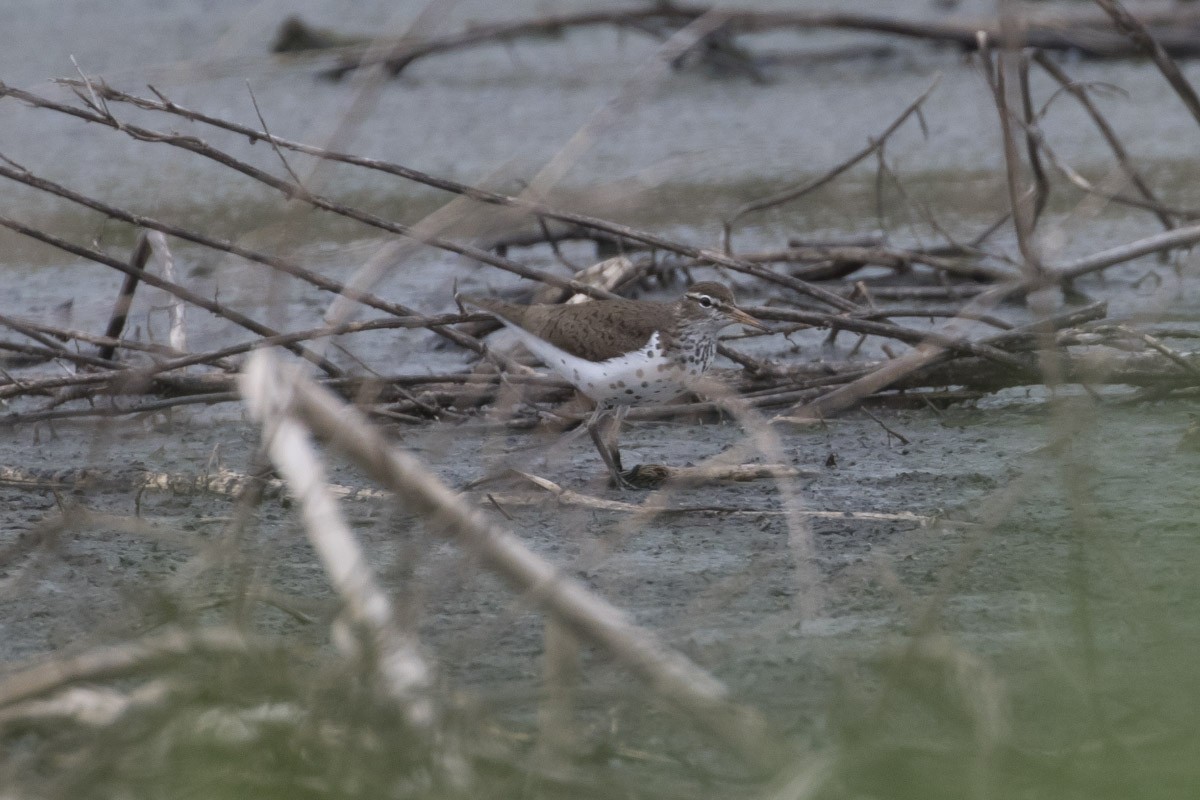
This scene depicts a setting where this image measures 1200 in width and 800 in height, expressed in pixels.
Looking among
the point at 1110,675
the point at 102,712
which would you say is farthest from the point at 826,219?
the point at 102,712

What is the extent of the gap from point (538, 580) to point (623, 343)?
8.76 feet

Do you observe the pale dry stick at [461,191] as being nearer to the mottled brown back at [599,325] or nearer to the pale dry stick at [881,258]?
the mottled brown back at [599,325]

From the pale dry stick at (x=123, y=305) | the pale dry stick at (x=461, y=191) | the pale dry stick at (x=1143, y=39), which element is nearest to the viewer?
the pale dry stick at (x=461, y=191)

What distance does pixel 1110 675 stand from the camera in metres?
3.06

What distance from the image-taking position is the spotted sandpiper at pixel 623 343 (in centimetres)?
495

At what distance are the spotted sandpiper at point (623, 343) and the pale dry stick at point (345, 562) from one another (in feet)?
7.69

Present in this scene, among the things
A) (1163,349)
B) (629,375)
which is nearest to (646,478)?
(629,375)

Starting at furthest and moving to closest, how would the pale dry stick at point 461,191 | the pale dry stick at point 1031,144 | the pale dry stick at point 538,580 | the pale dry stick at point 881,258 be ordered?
the pale dry stick at point 881,258 < the pale dry stick at point 1031,144 < the pale dry stick at point 461,191 < the pale dry stick at point 538,580

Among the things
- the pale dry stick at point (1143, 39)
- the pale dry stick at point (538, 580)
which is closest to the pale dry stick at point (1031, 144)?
the pale dry stick at point (1143, 39)

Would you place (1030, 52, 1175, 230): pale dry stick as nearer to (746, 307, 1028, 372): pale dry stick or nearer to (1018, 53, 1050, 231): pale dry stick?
(1018, 53, 1050, 231): pale dry stick

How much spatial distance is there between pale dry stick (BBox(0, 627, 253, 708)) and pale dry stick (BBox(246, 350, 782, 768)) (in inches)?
→ 19.7

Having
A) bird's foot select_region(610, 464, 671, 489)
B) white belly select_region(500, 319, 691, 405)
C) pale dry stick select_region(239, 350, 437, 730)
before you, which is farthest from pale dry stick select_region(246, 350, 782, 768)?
bird's foot select_region(610, 464, 671, 489)

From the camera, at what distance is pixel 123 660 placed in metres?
2.81

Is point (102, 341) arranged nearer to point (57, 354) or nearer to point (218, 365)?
point (57, 354)
